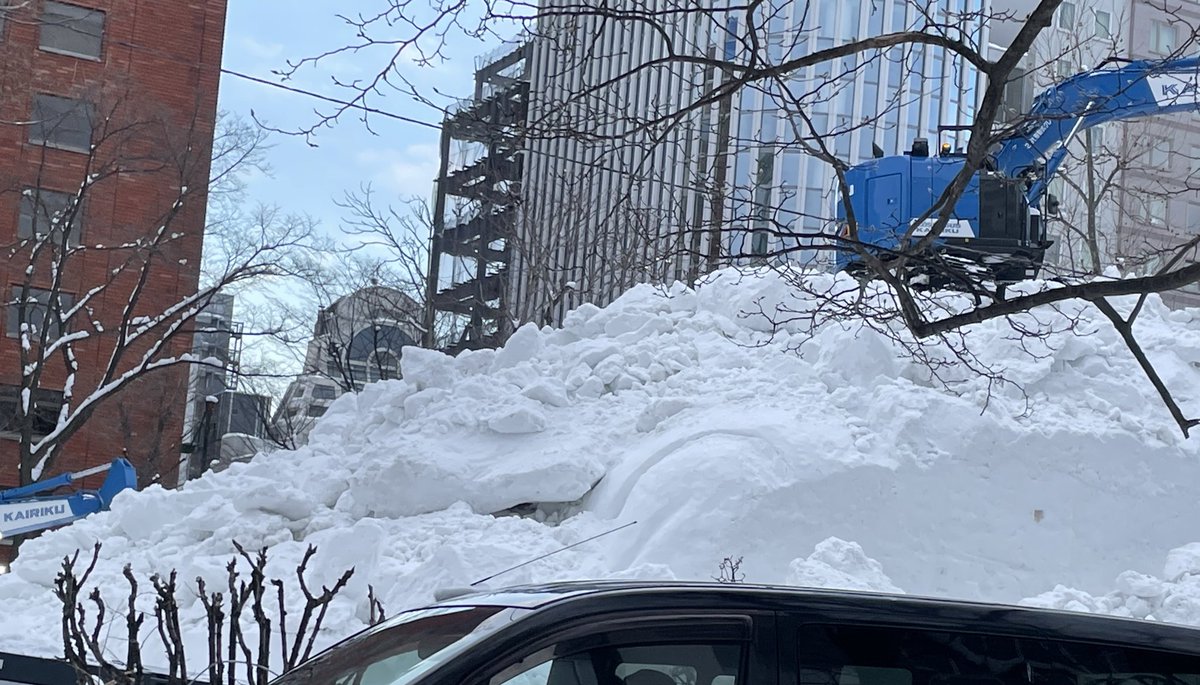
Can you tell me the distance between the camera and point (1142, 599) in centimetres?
990

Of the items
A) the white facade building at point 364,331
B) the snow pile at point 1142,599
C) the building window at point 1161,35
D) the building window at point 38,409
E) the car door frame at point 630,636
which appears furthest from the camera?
the building window at point 1161,35

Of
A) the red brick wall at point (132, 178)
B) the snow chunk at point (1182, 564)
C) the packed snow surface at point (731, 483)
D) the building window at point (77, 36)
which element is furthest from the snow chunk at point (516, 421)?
the building window at point (77, 36)

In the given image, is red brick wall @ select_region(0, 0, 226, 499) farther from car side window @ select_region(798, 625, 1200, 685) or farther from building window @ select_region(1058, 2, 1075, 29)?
car side window @ select_region(798, 625, 1200, 685)

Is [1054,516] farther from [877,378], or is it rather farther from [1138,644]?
[1138,644]

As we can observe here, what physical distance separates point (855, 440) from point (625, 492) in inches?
83.4

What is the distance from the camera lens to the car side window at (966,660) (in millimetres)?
3285

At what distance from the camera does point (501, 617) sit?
3246 millimetres

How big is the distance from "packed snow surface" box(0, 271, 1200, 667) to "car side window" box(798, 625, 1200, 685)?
19.6 feet

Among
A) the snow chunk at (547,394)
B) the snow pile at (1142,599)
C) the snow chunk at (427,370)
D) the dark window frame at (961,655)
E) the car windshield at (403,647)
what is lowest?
the snow pile at (1142,599)

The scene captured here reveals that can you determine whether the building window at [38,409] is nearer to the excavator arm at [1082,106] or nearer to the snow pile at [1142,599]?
the excavator arm at [1082,106]

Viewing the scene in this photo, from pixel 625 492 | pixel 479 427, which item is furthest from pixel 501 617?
pixel 479 427

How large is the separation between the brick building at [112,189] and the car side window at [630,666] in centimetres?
2717

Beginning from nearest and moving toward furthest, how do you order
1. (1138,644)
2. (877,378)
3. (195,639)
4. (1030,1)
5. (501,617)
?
1. (501,617)
2. (1138,644)
3. (195,639)
4. (877,378)
5. (1030,1)

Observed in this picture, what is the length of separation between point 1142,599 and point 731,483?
10.6 feet
